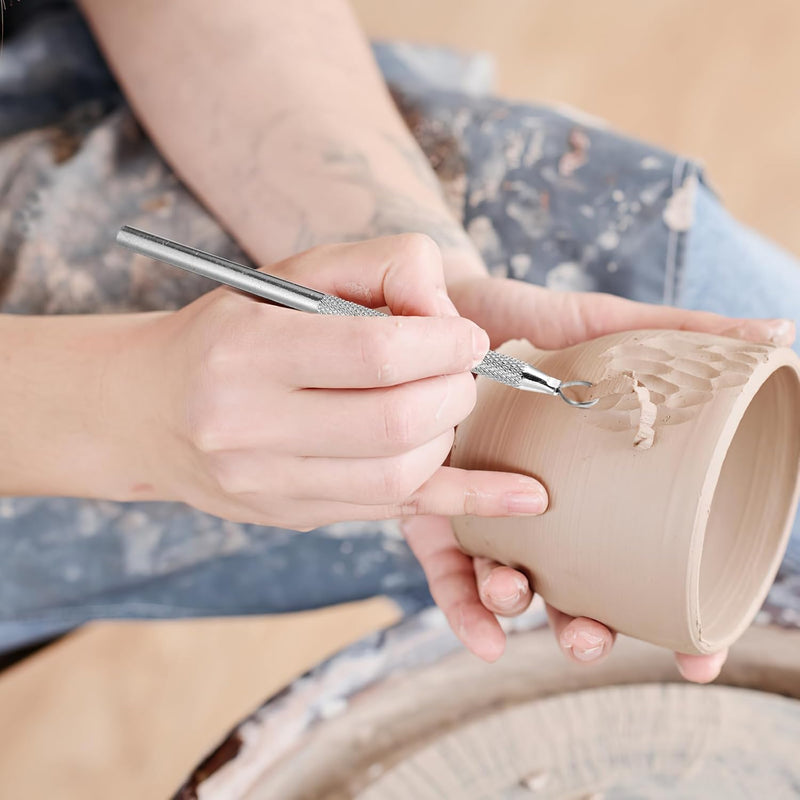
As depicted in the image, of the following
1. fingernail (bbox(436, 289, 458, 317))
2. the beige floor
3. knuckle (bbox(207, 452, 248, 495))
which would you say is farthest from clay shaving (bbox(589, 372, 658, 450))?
the beige floor

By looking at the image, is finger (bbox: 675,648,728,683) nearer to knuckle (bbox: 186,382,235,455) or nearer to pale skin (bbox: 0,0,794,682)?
pale skin (bbox: 0,0,794,682)

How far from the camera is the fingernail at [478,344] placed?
16.6 inches

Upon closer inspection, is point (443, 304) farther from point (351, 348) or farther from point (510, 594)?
point (510, 594)

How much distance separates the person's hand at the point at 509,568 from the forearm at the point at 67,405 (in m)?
0.23

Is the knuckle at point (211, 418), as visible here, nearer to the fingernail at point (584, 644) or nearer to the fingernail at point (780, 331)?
the fingernail at point (584, 644)

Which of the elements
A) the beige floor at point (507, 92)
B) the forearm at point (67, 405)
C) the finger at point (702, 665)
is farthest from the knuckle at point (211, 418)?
the beige floor at point (507, 92)

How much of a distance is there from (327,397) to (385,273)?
0.09 m

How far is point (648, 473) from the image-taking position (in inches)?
18.1

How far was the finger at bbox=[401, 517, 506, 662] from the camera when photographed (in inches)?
22.2

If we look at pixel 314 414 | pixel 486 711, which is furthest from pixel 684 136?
pixel 314 414

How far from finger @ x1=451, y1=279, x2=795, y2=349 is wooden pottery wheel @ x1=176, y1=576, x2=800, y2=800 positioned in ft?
0.72

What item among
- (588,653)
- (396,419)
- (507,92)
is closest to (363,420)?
(396,419)

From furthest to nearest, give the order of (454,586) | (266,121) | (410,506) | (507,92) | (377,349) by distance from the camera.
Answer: (507,92) → (266,121) → (454,586) → (410,506) → (377,349)

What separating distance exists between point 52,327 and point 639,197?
491mm
